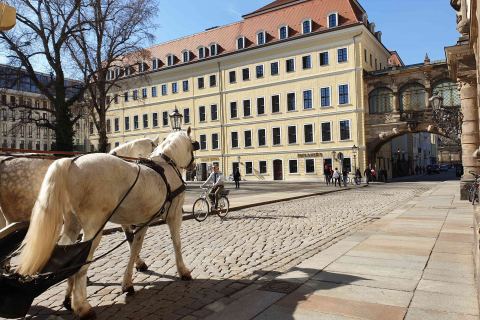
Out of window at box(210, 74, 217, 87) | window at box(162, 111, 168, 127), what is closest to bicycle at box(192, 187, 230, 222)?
window at box(210, 74, 217, 87)

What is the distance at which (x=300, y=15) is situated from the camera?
4622 centimetres

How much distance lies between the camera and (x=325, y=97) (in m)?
43.6

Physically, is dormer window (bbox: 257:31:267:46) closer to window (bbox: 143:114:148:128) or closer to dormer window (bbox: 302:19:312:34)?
dormer window (bbox: 302:19:312:34)

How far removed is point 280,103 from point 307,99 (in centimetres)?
333

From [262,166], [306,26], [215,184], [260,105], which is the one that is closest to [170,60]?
[260,105]

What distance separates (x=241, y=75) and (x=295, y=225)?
40020 mm

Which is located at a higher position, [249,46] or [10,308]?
[249,46]

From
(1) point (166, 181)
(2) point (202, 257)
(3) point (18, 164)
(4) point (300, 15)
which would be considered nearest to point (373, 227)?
(2) point (202, 257)

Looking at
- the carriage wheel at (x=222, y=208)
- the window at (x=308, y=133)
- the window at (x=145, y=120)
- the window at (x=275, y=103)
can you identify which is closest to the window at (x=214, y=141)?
the window at (x=275, y=103)

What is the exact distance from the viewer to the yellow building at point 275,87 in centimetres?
4238

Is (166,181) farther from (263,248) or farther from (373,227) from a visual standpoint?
(373,227)

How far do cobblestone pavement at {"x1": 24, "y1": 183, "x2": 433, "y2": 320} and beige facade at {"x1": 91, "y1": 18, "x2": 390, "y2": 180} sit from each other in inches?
1218

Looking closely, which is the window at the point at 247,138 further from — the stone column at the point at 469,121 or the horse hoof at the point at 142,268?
the horse hoof at the point at 142,268

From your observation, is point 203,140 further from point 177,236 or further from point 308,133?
point 177,236
